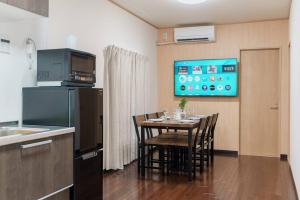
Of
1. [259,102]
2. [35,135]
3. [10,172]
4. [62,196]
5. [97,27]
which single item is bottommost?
[62,196]

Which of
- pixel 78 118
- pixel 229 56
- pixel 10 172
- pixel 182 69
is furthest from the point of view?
pixel 182 69

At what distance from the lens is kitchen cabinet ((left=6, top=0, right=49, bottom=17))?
2.59m

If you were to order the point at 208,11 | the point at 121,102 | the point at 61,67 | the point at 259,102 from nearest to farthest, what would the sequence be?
the point at 61,67 → the point at 121,102 → the point at 208,11 → the point at 259,102

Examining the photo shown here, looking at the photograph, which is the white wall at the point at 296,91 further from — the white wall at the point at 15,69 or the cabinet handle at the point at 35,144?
the white wall at the point at 15,69

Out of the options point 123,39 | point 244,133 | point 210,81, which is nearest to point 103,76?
point 123,39

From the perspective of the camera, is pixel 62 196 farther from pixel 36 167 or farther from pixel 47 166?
pixel 36 167

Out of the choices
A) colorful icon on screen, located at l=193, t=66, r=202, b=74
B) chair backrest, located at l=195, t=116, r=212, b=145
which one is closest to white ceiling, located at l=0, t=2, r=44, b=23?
chair backrest, located at l=195, t=116, r=212, b=145

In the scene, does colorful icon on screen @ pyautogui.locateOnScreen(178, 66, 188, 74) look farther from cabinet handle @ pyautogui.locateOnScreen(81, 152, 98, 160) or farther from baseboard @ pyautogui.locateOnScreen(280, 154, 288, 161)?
cabinet handle @ pyautogui.locateOnScreen(81, 152, 98, 160)

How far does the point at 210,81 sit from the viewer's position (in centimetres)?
646

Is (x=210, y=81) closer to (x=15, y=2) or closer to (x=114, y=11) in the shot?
(x=114, y=11)

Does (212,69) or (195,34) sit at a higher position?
(195,34)

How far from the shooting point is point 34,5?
2783mm

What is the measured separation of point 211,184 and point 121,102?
188 cm

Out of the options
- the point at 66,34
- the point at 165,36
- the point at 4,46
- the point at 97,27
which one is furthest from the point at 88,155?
the point at 165,36
